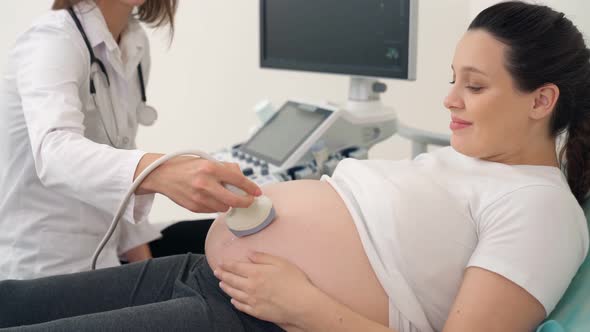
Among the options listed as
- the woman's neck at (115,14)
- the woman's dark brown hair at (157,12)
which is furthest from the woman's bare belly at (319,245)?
the woman's dark brown hair at (157,12)

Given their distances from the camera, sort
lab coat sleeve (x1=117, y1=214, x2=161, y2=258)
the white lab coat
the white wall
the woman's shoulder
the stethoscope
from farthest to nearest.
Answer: the white wall, lab coat sleeve (x1=117, y1=214, x2=161, y2=258), the stethoscope, the woman's shoulder, the white lab coat

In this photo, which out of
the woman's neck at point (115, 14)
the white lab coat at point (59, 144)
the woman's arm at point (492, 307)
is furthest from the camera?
the woman's neck at point (115, 14)

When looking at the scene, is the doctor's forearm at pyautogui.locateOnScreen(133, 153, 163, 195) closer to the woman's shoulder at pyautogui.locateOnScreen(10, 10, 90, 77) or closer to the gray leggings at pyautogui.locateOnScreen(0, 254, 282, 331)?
the gray leggings at pyautogui.locateOnScreen(0, 254, 282, 331)

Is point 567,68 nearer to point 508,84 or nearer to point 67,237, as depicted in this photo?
point 508,84

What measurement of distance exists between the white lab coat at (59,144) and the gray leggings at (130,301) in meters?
0.13

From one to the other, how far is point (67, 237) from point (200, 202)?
2.02 ft

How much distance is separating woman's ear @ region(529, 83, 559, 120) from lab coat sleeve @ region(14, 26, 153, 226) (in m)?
0.70

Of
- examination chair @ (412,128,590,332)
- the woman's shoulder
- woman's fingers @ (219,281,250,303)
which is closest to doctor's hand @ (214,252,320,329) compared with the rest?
woman's fingers @ (219,281,250,303)

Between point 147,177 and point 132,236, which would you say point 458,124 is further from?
point 132,236

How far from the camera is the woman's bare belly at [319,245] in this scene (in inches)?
38.6

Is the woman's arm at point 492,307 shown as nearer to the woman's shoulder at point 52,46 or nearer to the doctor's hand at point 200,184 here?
the doctor's hand at point 200,184

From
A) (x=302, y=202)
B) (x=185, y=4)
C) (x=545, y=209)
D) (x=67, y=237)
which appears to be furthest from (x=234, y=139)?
(x=545, y=209)

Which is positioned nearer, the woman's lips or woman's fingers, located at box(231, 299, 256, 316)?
woman's fingers, located at box(231, 299, 256, 316)

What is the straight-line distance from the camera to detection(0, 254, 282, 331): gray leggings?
956 millimetres
